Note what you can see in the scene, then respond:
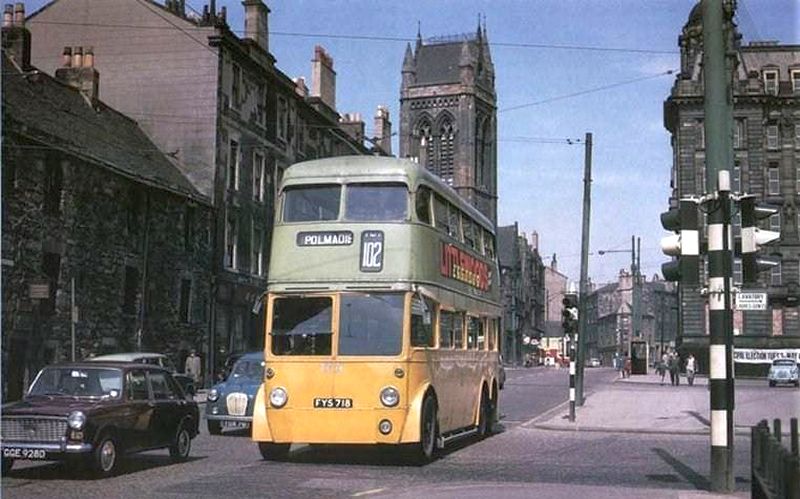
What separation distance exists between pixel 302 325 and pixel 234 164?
1177 inches

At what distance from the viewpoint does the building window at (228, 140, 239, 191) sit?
43500 mm

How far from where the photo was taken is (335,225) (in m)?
15.4

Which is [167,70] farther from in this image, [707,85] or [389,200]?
[707,85]

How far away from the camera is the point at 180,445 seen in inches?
609

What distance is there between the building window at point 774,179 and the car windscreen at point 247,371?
64.1m

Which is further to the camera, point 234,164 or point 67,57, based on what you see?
point 234,164

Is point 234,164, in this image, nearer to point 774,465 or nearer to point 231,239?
point 231,239

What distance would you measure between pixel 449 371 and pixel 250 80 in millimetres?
30976

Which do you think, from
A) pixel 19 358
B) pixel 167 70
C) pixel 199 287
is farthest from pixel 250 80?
pixel 19 358

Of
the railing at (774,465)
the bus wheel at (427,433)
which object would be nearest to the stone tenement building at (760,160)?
the bus wheel at (427,433)

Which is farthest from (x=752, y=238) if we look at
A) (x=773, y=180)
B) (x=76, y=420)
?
(x=773, y=180)

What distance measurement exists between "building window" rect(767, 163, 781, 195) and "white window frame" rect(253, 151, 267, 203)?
4625 centimetres

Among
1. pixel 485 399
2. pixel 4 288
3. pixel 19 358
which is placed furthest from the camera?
pixel 19 358

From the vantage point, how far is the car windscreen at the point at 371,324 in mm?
14859
